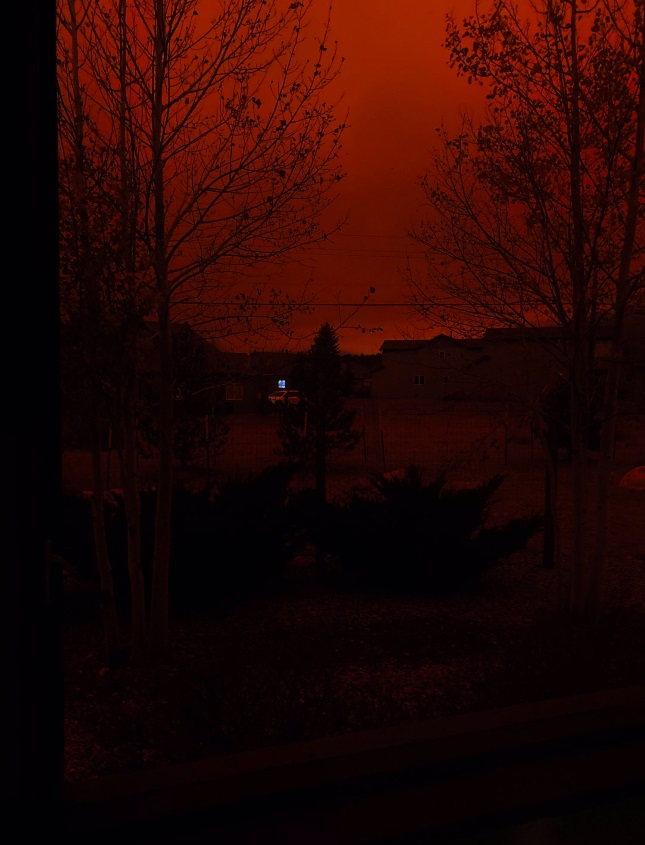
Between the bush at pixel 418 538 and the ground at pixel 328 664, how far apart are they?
0.19 metres

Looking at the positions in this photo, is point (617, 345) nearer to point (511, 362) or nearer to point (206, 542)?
point (511, 362)

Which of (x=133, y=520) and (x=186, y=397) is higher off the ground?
(x=186, y=397)

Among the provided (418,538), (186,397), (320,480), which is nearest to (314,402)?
(320,480)

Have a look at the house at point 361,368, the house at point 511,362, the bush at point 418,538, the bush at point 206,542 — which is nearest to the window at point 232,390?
the bush at point 206,542

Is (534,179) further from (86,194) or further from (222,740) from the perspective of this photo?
(222,740)

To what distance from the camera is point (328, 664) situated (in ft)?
13.6

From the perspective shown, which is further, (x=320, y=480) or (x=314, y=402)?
(x=314, y=402)

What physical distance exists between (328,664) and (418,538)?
2.08 metres

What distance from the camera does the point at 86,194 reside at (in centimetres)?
363

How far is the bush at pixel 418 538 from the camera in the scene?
6.07 meters

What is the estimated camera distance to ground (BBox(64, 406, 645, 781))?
2957 millimetres

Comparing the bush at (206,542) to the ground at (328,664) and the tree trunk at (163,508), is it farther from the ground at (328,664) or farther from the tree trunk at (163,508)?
the tree trunk at (163,508)

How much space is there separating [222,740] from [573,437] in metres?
3.17

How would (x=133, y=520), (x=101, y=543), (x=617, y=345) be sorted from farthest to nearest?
(x=617, y=345), (x=133, y=520), (x=101, y=543)
